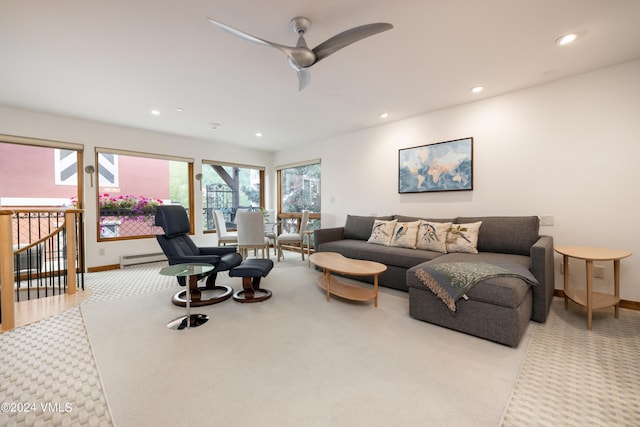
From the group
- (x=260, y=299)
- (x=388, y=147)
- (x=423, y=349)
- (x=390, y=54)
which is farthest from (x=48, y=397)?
(x=388, y=147)

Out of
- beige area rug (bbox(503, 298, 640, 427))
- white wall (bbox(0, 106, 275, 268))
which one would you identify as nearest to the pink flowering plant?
white wall (bbox(0, 106, 275, 268))

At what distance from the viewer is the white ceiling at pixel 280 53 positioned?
1.84 metres

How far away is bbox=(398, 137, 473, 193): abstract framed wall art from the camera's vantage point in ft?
11.6

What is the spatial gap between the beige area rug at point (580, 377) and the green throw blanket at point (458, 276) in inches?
19.7

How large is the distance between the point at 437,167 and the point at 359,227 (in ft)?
4.94

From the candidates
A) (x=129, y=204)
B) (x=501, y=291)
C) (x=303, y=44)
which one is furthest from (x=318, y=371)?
(x=129, y=204)

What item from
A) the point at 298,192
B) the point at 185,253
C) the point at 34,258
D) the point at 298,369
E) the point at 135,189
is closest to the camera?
the point at 298,369

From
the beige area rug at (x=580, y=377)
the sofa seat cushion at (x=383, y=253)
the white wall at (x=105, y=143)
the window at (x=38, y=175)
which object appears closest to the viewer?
the beige area rug at (x=580, y=377)

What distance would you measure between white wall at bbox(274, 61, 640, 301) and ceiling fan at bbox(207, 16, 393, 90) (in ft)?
8.17

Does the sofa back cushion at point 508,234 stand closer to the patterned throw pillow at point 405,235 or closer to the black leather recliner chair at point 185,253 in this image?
the patterned throw pillow at point 405,235

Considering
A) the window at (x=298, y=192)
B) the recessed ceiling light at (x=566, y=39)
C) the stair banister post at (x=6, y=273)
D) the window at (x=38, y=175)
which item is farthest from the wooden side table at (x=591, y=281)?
the window at (x=38, y=175)

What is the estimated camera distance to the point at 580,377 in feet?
5.09

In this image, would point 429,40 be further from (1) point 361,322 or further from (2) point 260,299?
(2) point 260,299

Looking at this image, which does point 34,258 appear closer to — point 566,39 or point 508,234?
point 508,234
